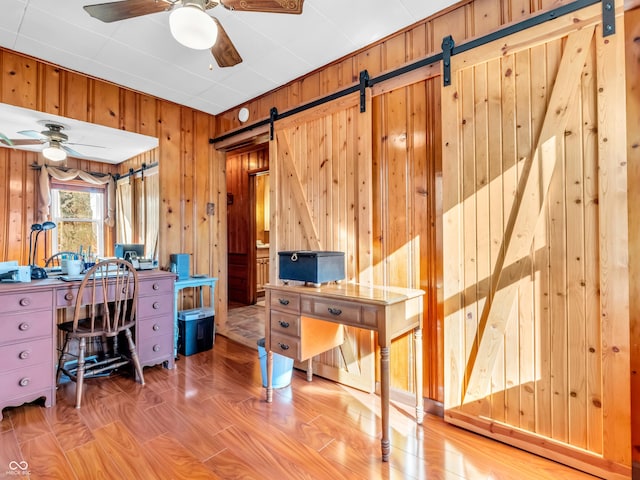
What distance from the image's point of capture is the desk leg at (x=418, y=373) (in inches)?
79.4

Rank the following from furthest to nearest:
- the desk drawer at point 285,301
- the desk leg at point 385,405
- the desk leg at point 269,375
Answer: the desk leg at point 269,375 → the desk drawer at point 285,301 → the desk leg at point 385,405

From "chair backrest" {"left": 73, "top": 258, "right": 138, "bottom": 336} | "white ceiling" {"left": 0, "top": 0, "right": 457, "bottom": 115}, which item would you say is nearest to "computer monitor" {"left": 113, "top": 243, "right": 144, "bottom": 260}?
"chair backrest" {"left": 73, "top": 258, "right": 138, "bottom": 336}

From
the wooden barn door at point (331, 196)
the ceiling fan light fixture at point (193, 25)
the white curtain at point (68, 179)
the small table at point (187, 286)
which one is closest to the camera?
the ceiling fan light fixture at point (193, 25)

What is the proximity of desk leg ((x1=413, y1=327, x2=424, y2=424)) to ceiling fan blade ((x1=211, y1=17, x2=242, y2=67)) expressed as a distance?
212cm

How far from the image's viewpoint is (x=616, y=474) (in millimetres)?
1493

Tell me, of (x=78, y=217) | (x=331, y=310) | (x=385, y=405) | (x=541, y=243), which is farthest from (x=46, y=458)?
(x=541, y=243)

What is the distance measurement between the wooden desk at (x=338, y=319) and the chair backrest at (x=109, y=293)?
3.83 feet

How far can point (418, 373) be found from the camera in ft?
6.79

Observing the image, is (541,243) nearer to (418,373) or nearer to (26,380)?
(418,373)

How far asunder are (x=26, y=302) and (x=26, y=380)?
517mm

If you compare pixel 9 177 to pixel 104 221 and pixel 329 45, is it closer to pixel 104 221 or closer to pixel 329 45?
pixel 104 221

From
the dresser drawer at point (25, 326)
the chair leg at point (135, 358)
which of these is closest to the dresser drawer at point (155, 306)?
the chair leg at point (135, 358)

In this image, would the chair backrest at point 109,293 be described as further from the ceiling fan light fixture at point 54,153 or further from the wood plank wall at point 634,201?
the wood plank wall at point 634,201

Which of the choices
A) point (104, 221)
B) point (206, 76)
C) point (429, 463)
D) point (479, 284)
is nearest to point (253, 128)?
point (206, 76)
